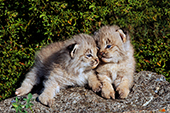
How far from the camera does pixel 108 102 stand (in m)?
3.64

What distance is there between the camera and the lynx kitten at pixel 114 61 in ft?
12.0

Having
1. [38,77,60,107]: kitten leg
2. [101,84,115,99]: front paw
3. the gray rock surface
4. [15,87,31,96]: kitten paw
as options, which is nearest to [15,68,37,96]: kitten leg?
[15,87,31,96]: kitten paw

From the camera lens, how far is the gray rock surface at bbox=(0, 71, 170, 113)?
352 centimetres

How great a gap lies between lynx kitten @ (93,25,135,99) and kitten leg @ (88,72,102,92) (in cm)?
2

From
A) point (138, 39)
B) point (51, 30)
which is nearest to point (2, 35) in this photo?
point (51, 30)

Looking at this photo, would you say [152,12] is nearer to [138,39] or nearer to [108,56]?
[138,39]

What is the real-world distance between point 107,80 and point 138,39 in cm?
307

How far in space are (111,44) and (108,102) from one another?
3.03ft

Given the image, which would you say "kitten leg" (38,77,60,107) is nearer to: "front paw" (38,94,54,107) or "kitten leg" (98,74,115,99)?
"front paw" (38,94,54,107)

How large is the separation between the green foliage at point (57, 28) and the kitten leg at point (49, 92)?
1.74 m

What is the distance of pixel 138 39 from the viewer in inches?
256

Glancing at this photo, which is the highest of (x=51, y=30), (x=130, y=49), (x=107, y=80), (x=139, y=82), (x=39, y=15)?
(x=39, y=15)

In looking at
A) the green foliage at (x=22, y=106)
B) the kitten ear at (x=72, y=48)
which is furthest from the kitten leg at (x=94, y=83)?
the green foliage at (x=22, y=106)

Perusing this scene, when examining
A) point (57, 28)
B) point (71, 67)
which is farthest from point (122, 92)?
point (57, 28)
